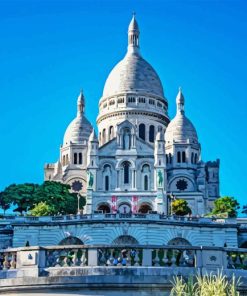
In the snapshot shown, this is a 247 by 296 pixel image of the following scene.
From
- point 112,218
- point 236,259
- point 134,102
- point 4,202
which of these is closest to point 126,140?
point 134,102

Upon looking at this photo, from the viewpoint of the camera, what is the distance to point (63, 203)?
267ft

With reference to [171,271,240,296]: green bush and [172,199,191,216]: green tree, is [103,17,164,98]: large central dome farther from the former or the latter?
[171,271,240,296]: green bush

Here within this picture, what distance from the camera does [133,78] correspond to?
109 m

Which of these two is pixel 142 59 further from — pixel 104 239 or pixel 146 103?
pixel 104 239

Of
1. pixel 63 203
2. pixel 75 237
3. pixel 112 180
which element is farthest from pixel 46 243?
pixel 112 180

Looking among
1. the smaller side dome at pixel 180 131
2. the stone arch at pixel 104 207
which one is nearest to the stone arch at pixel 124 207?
the stone arch at pixel 104 207

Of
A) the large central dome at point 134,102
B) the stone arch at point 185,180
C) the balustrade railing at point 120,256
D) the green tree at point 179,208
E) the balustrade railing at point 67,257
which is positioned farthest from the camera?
the large central dome at point 134,102

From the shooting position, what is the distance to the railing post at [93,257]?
47.5 feet

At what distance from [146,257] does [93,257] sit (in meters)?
1.00

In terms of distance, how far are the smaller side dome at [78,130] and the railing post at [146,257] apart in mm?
89137

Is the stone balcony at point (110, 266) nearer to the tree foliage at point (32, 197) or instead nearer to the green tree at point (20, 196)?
the tree foliage at point (32, 197)

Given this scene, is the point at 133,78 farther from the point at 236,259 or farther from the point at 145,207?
the point at 236,259

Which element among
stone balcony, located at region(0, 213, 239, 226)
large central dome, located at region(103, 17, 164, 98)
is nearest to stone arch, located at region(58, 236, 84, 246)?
stone balcony, located at region(0, 213, 239, 226)

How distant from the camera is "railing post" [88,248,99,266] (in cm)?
1448
